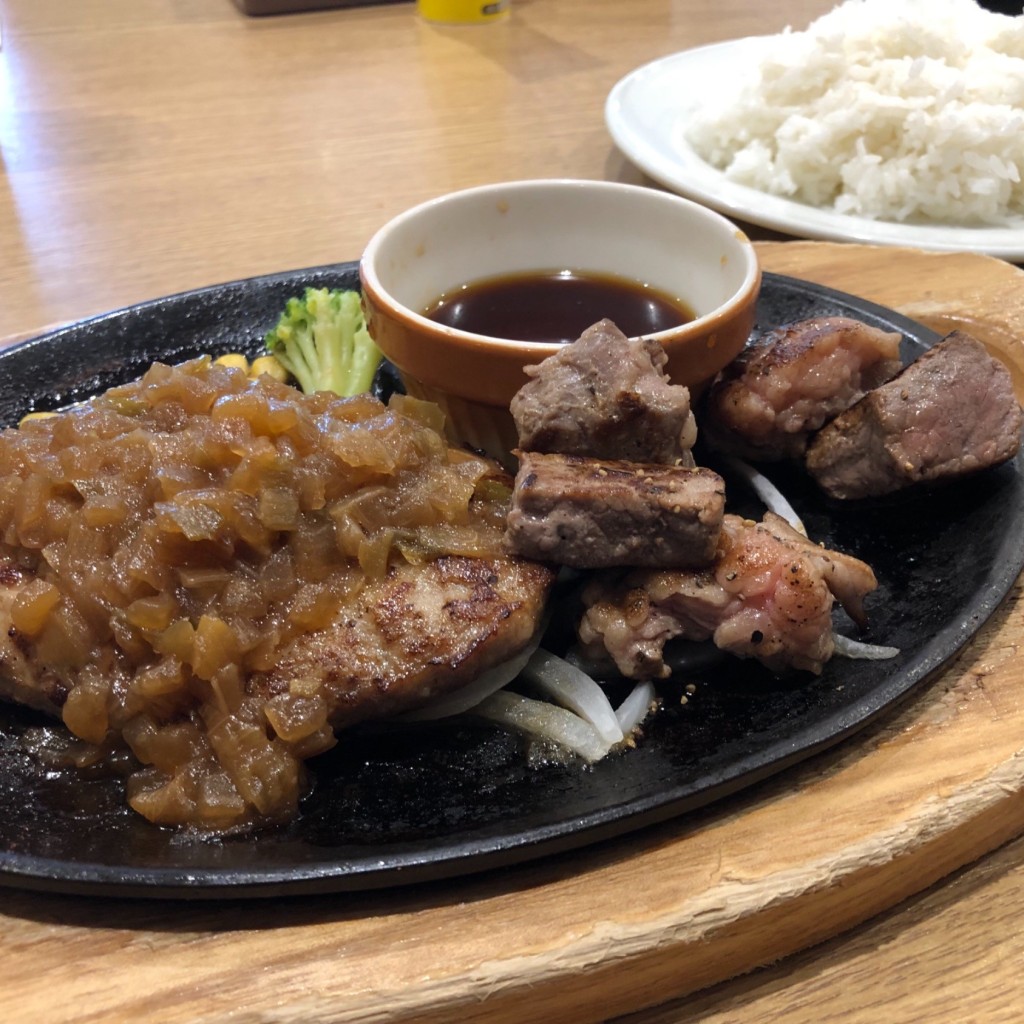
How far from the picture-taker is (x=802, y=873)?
1621mm

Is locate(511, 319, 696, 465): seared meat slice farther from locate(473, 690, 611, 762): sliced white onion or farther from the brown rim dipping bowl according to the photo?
locate(473, 690, 611, 762): sliced white onion

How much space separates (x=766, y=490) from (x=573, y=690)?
0.84 meters

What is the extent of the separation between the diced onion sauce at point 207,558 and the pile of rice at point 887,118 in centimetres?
280

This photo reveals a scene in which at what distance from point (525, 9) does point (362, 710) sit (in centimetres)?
701

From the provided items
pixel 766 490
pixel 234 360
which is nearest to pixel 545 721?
pixel 766 490

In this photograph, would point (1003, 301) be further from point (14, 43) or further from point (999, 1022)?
point (14, 43)

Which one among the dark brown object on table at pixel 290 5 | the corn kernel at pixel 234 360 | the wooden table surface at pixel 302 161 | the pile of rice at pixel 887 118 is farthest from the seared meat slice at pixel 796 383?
the dark brown object on table at pixel 290 5

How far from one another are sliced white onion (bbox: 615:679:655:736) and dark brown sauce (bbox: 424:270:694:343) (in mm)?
1029

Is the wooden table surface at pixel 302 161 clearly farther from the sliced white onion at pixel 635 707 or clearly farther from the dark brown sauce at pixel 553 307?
the dark brown sauce at pixel 553 307

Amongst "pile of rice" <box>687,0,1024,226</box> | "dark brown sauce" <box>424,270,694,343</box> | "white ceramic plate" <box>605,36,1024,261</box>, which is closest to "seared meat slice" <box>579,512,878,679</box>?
"dark brown sauce" <box>424,270,694,343</box>

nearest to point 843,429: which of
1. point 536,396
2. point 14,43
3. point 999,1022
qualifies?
point 536,396

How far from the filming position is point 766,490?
2445mm

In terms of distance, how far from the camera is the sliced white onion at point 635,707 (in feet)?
6.17

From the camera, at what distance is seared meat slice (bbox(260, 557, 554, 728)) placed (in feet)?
5.81
